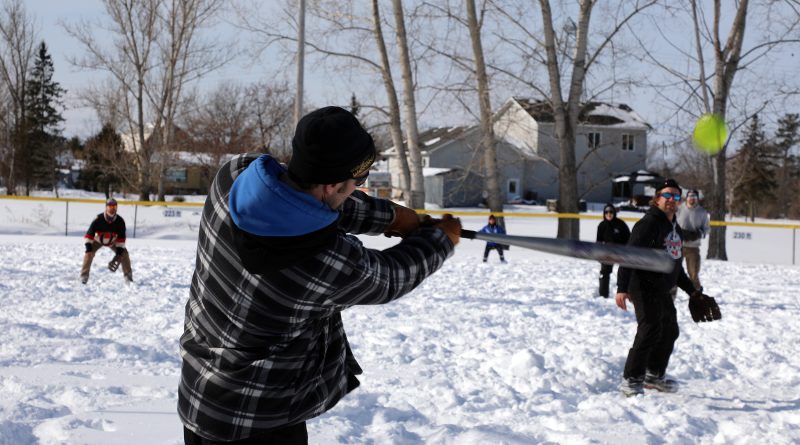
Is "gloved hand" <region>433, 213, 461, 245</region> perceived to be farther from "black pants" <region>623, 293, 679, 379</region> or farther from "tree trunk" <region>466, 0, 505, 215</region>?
"tree trunk" <region>466, 0, 505, 215</region>

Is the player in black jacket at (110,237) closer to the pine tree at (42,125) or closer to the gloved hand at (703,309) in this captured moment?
the gloved hand at (703,309)

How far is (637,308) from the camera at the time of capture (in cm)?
579

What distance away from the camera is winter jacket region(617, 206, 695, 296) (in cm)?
571

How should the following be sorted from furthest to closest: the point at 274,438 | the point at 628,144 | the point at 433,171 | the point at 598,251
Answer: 1. the point at 628,144
2. the point at 433,171
3. the point at 598,251
4. the point at 274,438

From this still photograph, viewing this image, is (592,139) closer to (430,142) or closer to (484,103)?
(484,103)

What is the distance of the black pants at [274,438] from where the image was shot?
2.17 m

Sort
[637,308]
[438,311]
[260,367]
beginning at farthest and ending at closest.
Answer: [438,311], [637,308], [260,367]

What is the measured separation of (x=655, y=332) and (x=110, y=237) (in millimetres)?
8610

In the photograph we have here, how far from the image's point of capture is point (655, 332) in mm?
5676

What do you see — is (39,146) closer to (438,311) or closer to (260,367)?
(438,311)

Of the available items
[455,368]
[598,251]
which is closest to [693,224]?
[455,368]

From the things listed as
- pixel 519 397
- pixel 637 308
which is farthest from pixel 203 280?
pixel 637 308

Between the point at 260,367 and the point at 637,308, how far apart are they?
4330 mm

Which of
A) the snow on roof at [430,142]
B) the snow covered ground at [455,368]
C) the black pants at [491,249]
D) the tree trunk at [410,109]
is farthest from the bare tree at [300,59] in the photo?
the snow on roof at [430,142]
